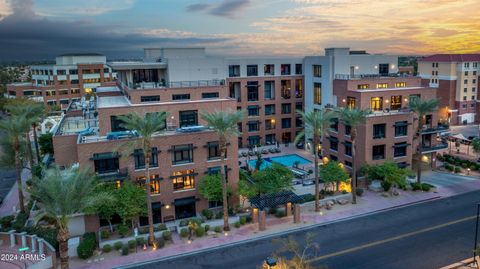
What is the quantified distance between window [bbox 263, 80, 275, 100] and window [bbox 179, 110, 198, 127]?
112ft

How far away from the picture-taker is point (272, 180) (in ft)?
135

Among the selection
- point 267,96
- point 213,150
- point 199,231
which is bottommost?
point 199,231

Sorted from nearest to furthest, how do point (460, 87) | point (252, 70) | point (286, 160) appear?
point (286, 160) < point (252, 70) < point (460, 87)

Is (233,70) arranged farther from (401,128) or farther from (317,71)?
(401,128)

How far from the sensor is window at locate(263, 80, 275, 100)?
77688mm

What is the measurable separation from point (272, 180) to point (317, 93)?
33.0 m

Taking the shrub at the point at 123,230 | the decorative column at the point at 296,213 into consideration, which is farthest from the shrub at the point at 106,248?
the decorative column at the point at 296,213

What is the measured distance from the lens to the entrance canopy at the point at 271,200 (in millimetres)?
41656

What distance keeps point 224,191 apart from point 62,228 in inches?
627

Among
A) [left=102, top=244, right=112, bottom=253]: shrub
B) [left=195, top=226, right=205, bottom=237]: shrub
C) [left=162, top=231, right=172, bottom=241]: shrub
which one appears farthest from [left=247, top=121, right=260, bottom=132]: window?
[left=102, top=244, right=112, bottom=253]: shrub

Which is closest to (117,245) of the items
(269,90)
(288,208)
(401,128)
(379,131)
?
(288,208)

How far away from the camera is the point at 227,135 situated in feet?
127

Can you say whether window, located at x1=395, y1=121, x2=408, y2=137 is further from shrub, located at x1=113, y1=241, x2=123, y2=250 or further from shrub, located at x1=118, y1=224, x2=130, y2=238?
shrub, located at x1=113, y1=241, x2=123, y2=250

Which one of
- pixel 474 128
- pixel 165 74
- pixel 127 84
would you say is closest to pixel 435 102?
pixel 165 74
